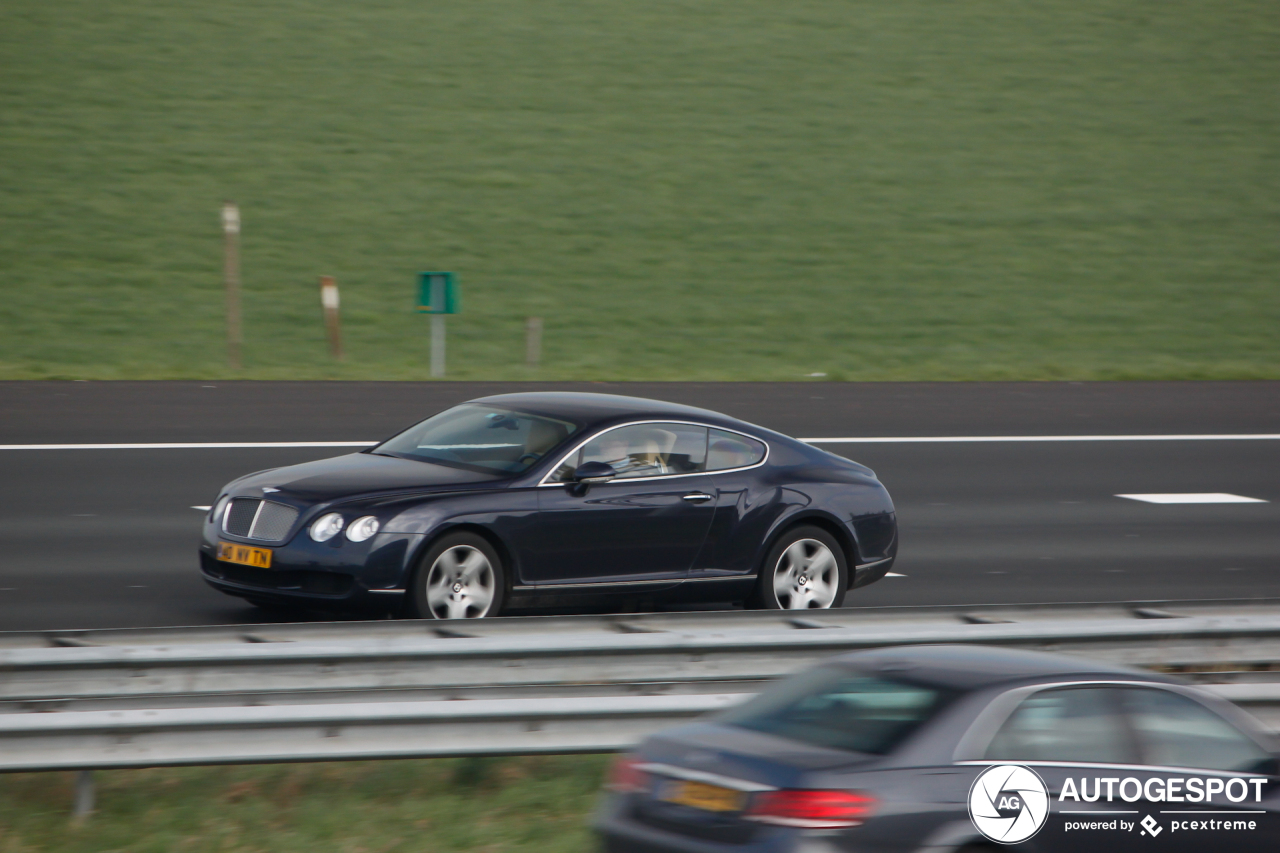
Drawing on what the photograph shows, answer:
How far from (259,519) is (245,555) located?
244mm

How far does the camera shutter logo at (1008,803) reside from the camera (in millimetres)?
5398

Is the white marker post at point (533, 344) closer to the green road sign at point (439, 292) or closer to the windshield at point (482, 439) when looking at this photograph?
the green road sign at point (439, 292)

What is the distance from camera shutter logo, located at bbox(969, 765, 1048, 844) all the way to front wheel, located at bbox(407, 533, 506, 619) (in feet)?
16.4

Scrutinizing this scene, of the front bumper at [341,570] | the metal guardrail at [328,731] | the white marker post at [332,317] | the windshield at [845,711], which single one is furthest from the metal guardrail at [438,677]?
the white marker post at [332,317]

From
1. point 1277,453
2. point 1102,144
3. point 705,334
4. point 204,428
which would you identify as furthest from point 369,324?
point 1102,144

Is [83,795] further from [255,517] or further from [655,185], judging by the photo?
[655,185]

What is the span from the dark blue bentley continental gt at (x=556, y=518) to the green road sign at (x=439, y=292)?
12.4m

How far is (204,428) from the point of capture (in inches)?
734

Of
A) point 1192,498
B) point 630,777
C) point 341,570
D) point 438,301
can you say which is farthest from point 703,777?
point 438,301

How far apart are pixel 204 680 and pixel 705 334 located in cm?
2023

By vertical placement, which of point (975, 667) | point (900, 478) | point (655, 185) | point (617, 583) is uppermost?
point (655, 185)

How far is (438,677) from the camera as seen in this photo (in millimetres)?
7312

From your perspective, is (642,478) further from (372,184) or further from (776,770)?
(372,184)

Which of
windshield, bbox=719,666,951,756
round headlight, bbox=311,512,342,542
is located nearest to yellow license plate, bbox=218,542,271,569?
round headlight, bbox=311,512,342,542
